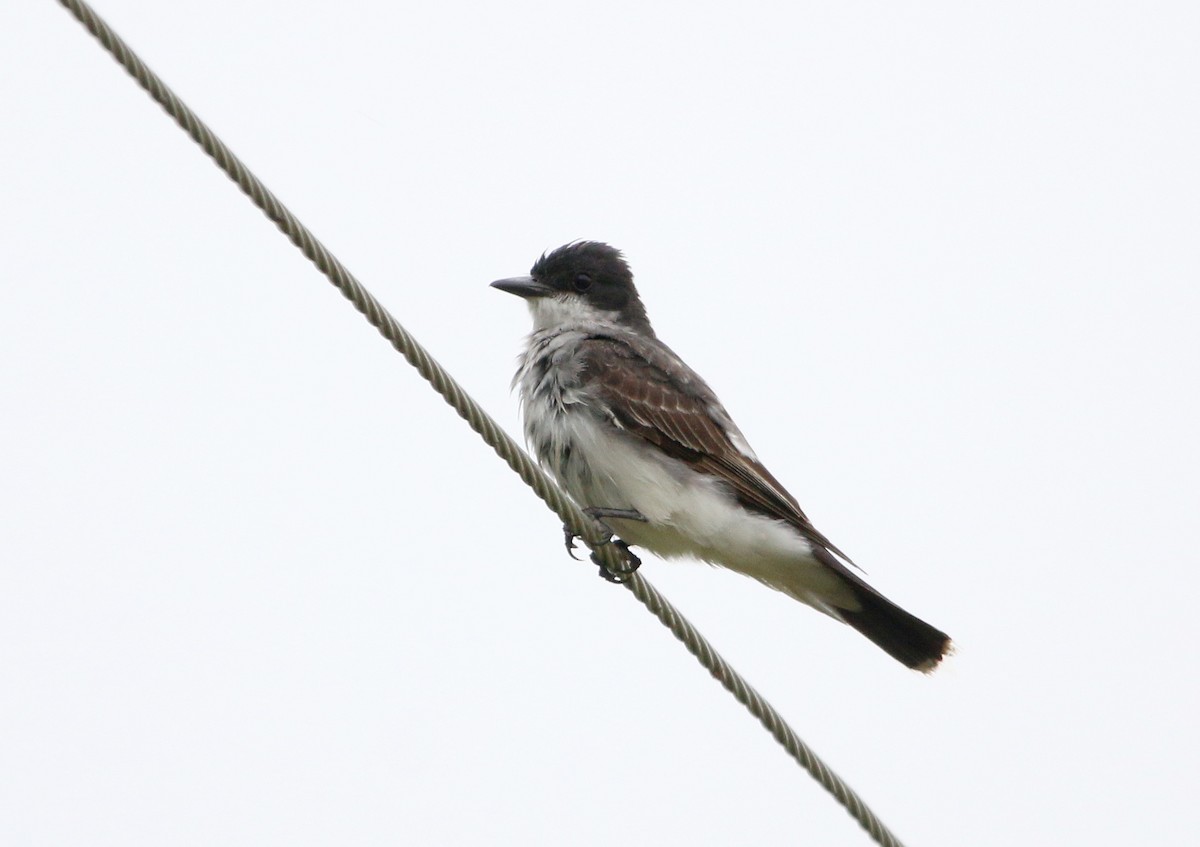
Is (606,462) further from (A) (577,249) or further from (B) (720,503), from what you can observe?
(A) (577,249)

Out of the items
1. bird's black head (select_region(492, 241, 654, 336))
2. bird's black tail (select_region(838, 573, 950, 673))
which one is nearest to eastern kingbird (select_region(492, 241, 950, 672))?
bird's black tail (select_region(838, 573, 950, 673))

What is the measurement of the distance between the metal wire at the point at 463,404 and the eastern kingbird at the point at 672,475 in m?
0.71

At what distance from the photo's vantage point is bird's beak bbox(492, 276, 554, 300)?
309 inches

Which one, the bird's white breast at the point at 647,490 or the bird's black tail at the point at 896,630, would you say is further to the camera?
the bird's black tail at the point at 896,630

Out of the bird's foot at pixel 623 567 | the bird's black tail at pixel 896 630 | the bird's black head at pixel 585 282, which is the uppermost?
the bird's black head at pixel 585 282

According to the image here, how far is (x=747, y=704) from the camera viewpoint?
494 cm

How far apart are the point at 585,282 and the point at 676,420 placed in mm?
1427

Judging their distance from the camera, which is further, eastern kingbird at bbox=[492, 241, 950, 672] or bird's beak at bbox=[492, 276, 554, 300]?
bird's beak at bbox=[492, 276, 554, 300]

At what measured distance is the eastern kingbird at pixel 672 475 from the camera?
6562 millimetres

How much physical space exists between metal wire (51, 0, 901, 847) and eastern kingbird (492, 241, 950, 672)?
709mm

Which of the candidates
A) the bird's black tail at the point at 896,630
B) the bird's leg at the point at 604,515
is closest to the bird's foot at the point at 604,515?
the bird's leg at the point at 604,515

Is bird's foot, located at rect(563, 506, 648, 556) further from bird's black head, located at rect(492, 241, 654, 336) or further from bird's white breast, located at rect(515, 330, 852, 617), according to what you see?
bird's black head, located at rect(492, 241, 654, 336)

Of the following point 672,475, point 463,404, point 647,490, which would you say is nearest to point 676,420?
point 672,475

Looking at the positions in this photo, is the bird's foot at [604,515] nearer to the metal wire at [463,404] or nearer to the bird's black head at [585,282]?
the metal wire at [463,404]
